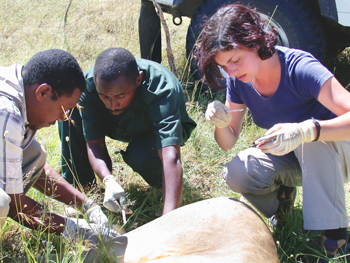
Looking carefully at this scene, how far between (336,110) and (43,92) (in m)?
→ 1.51

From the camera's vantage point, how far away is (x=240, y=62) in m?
1.99

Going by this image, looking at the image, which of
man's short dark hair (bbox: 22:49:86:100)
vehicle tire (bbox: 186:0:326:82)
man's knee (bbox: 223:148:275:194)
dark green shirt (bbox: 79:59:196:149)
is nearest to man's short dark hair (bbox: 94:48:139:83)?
dark green shirt (bbox: 79:59:196:149)

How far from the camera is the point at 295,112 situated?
2150mm

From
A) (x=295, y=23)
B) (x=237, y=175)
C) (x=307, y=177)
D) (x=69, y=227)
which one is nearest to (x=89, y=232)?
(x=69, y=227)

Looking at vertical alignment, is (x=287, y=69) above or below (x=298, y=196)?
above

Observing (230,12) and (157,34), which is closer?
(230,12)

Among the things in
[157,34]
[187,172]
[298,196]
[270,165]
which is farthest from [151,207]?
[157,34]

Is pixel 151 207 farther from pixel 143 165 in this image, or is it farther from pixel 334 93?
pixel 334 93

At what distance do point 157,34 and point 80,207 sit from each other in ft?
8.83

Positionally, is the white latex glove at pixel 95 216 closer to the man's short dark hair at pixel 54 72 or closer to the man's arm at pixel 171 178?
the man's arm at pixel 171 178

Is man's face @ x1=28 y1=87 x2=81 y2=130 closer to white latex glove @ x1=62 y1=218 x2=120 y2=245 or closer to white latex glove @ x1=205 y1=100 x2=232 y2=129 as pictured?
white latex glove @ x1=62 y1=218 x2=120 y2=245

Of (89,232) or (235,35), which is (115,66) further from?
Answer: (89,232)

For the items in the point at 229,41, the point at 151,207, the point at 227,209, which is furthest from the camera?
the point at 151,207

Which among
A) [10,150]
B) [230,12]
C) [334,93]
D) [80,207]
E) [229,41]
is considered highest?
[230,12]
